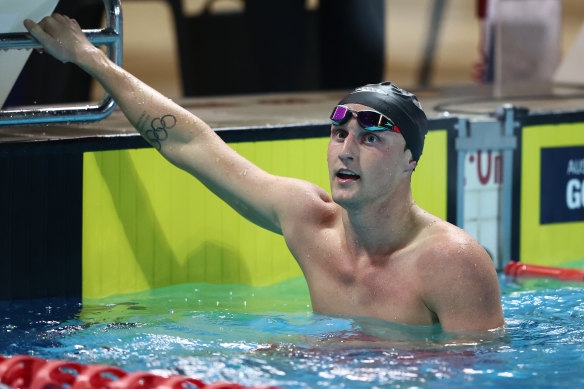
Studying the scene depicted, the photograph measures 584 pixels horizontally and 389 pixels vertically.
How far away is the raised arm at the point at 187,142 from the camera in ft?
11.3

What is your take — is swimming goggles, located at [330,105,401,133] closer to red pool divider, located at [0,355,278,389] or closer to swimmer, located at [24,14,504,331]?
swimmer, located at [24,14,504,331]

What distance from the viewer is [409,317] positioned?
320cm

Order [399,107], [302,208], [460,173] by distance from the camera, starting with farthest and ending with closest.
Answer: [460,173]
[302,208]
[399,107]

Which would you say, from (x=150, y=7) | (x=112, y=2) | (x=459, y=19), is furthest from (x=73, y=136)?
(x=459, y=19)

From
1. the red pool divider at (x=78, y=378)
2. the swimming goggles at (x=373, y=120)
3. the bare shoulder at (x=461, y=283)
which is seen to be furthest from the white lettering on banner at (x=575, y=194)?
the red pool divider at (x=78, y=378)

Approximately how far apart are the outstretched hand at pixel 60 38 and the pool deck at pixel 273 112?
0.65m

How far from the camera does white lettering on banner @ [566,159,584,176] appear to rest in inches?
216

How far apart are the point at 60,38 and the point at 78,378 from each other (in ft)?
4.26

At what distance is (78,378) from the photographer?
2.75 metres

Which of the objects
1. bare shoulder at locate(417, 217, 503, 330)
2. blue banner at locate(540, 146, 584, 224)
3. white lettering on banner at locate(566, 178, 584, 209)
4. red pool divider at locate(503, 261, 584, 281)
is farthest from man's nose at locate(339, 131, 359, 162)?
white lettering on banner at locate(566, 178, 584, 209)

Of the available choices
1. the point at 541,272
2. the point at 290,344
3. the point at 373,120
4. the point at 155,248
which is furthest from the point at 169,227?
the point at 541,272

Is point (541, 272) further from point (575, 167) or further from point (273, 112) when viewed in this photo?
point (273, 112)

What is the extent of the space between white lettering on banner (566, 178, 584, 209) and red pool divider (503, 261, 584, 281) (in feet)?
1.91

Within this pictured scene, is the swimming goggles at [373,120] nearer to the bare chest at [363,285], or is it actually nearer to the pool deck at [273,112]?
the bare chest at [363,285]
